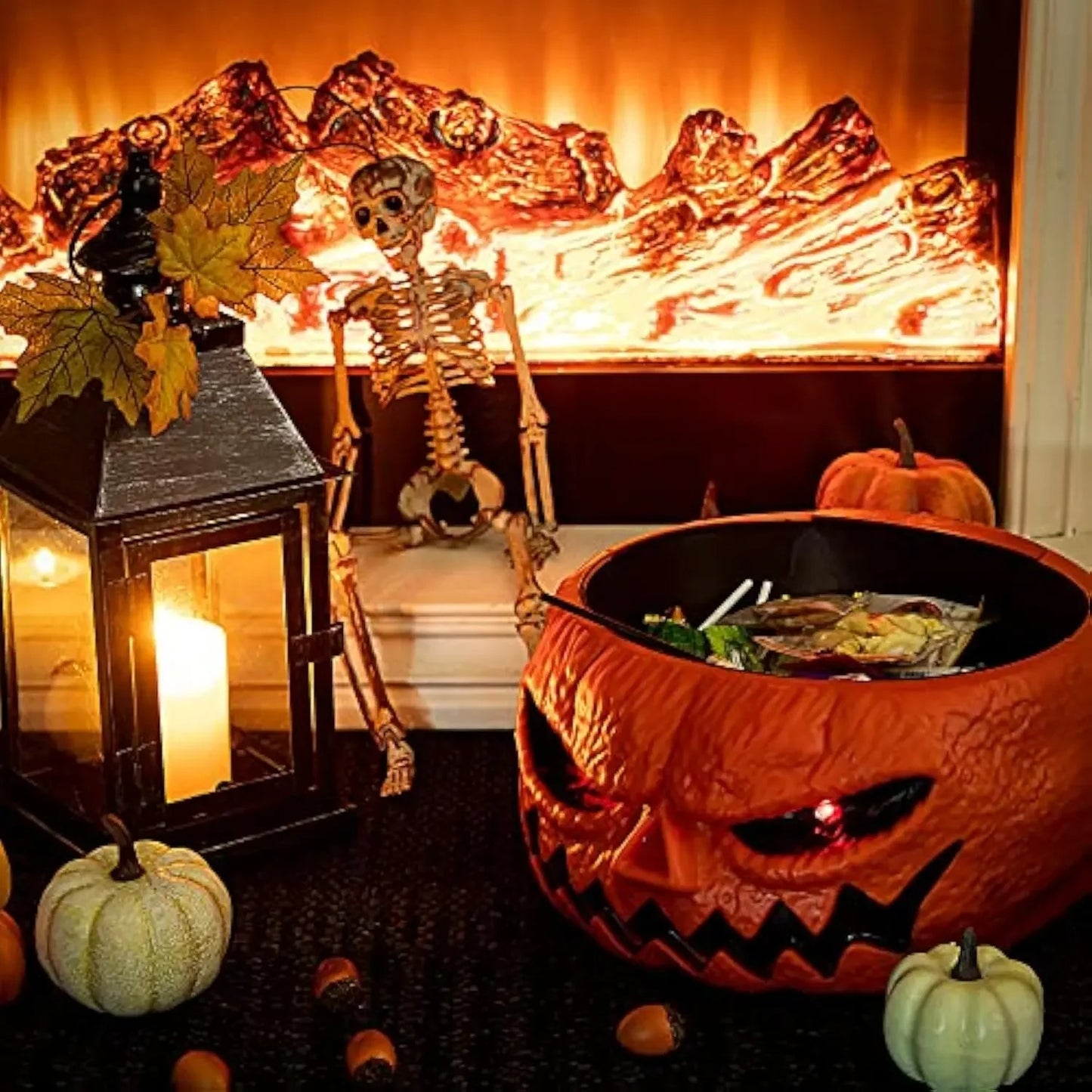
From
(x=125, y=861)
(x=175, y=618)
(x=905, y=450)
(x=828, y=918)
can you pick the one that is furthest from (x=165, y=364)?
(x=905, y=450)

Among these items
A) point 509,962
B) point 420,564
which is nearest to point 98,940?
point 509,962

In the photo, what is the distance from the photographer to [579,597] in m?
1.46

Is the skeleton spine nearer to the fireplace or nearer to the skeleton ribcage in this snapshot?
the skeleton ribcage

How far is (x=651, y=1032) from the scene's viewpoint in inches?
51.1

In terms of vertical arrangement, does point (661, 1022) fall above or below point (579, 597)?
below

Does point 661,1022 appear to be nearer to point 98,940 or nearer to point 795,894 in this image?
point 795,894

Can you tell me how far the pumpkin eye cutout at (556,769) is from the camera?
1.39 metres

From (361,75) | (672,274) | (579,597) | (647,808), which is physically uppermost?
(361,75)

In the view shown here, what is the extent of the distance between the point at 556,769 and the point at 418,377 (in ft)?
1.65

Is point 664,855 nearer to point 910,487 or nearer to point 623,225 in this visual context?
point 910,487

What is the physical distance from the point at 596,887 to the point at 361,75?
870 mm

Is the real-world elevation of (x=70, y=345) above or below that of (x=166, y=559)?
above

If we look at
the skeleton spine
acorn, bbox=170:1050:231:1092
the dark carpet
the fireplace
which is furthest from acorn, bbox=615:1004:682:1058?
the fireplace

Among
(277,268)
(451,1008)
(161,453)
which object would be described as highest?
(277,268)
